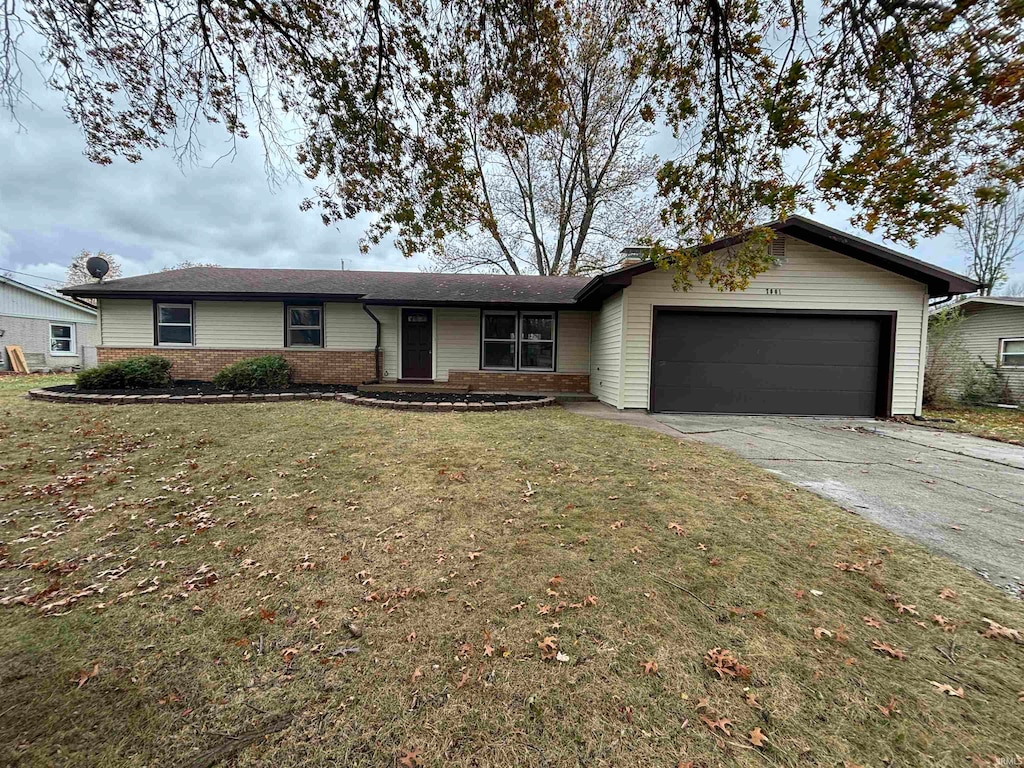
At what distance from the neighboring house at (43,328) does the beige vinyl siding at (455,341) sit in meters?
16.5

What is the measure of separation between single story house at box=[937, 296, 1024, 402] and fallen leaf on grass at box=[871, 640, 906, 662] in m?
16.8

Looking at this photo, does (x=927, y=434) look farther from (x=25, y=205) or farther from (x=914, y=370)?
(x=25, y=205)

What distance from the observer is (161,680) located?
2.04 meters

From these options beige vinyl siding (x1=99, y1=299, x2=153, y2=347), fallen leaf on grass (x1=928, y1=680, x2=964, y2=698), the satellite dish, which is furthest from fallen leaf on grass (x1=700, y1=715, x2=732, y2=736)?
the satellite dish

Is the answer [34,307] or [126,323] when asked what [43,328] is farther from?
[126,323]

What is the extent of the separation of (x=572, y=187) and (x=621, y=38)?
50.8ft

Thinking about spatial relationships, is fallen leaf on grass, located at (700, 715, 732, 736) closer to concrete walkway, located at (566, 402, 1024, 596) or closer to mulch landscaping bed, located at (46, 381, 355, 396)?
concrete walkway, located at (566, 402, 1024, 596)

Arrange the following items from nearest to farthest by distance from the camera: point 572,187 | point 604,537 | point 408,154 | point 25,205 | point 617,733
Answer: point 617,733, point 604,537, point 408,154, point 25,205, point 572,187

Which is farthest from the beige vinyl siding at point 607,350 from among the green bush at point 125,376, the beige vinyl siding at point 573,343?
the green bush at point 125,376

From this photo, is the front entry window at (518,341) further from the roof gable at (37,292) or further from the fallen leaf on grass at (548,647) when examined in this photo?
the roof gable at (37,292)

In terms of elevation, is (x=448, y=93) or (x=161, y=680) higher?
(x=448, y=93)

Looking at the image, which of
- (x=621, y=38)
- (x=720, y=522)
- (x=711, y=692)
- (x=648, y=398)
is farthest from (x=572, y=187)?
(x=711, y=692)

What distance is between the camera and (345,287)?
1227 centimetres

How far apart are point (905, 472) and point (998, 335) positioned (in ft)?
46.7
